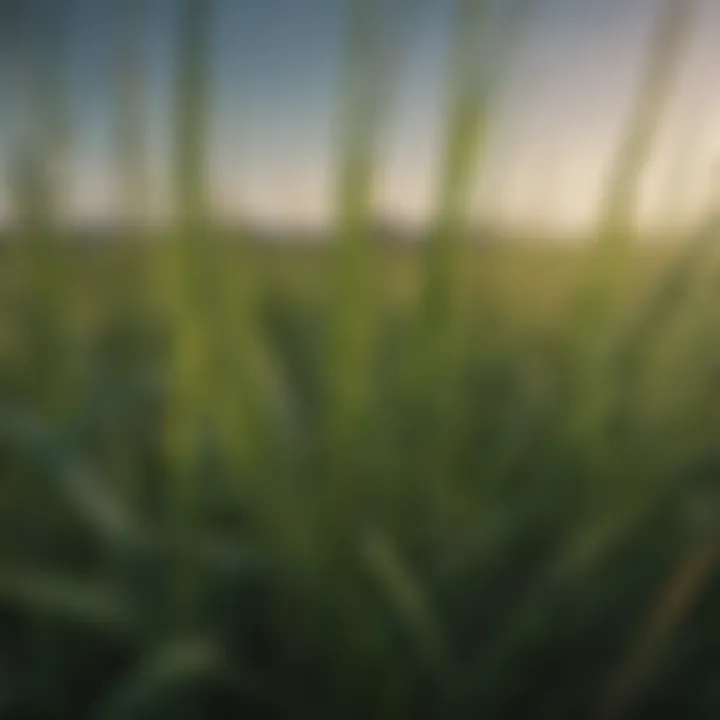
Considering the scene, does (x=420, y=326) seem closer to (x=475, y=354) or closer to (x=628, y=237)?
(x=628, y=237)

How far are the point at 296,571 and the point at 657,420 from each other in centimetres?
14

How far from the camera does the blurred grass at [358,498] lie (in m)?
0.35

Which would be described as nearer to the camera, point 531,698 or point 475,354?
point 531,698

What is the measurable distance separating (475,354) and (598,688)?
0.23 meters

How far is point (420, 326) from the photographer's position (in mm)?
378

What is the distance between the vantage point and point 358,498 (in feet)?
1.25

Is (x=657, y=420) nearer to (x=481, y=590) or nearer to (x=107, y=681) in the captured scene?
(x=481, y=590)

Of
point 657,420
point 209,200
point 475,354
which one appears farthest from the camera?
point 475,354

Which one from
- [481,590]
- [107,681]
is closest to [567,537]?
[481,590]

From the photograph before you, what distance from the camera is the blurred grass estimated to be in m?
0.35

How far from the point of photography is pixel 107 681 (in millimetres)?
401

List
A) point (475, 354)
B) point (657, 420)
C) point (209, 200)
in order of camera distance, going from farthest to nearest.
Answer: point (475, 354) → point (657, 420) → point (209, 200)

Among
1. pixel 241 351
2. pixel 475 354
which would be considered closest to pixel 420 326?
pixel 241 351

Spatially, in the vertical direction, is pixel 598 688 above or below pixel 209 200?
below
